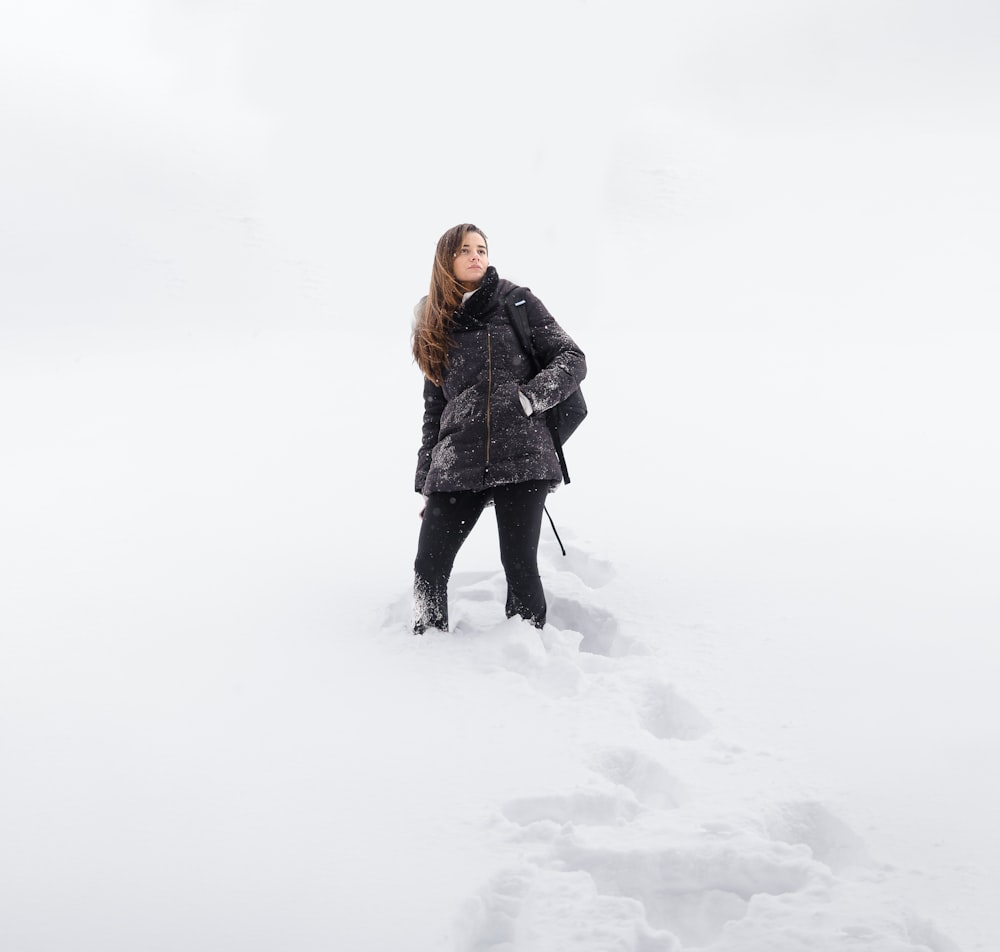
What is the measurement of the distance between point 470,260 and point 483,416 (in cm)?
66

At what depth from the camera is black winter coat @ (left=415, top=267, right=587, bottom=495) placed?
11.8 feet

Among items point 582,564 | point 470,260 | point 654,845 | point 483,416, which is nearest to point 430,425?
point 483,416

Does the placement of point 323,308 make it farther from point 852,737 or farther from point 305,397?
Result: point 852,737

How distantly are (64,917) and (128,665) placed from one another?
1594 mm

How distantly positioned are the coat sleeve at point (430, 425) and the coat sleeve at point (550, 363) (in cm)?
49

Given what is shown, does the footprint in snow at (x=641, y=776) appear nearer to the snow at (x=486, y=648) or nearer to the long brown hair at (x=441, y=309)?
the snow at (x=486, y=648)

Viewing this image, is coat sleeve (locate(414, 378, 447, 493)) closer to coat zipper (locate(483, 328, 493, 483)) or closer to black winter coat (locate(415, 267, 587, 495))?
black winter coat (locate(415, 267, 587, 495))

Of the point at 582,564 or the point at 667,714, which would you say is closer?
the point at 667,714

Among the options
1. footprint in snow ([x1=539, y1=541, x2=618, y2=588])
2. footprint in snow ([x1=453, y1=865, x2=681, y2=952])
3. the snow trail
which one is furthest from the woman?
footprint in snow ([x1=453, y1=865, x2=681, y2=952])

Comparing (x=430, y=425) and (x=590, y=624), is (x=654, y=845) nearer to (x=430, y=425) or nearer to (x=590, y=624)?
(x=590, y=624)

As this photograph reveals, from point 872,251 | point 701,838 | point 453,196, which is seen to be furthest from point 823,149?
point 701,838

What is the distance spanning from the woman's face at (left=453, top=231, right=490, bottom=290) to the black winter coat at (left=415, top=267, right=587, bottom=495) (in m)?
0.04

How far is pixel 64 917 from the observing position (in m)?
2.04

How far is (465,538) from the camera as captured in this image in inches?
148
